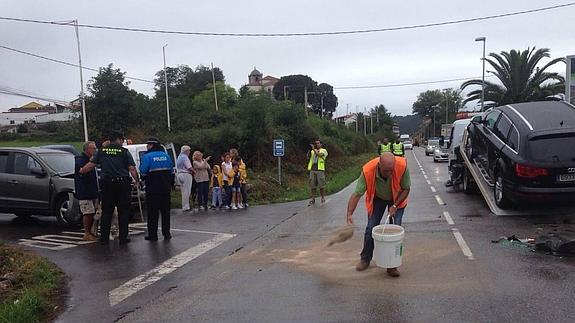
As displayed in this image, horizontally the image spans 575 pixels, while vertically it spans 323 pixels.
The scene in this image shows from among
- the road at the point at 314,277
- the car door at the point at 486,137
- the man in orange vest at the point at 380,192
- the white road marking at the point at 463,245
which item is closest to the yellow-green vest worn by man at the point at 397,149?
the car door at the point at 486,137

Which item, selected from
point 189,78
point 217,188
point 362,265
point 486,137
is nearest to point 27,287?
point 362,265

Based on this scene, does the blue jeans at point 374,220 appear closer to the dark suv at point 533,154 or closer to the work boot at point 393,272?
the work boot at point 393,272

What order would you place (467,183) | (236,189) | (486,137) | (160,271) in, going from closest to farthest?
(160,271), (486,137), (236,189), (467,183)

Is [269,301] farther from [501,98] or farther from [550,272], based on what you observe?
[501,98]

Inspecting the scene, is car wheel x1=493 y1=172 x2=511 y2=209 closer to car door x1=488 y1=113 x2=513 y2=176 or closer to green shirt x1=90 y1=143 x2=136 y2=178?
car door x1=488 y1=113 x2=513 y2=176

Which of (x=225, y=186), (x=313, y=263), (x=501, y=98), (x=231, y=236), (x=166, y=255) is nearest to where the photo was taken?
(x=313, y=263)

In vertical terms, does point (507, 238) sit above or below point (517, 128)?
below

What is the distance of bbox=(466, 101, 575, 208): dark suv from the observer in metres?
9.87

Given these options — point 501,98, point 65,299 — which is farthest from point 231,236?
point 501,98

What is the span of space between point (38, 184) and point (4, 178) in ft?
3.55

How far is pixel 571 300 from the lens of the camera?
18.0ft

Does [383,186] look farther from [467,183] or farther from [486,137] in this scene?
[467,183]

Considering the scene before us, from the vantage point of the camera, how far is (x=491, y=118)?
12.7 m

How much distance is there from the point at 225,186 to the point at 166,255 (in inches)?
255
